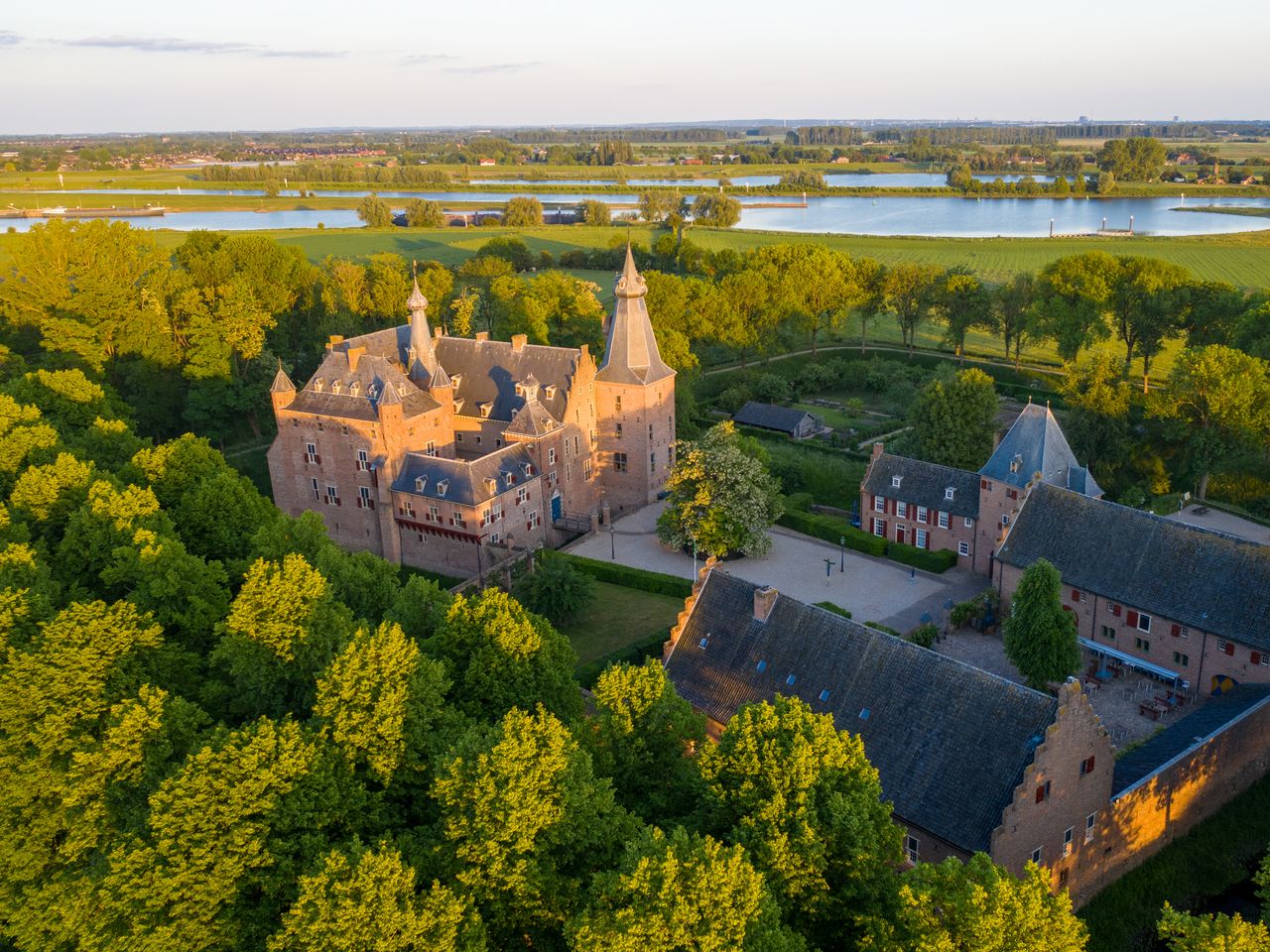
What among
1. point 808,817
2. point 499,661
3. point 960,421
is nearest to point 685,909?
point 808,817

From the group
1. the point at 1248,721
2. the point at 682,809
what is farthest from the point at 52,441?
the point at 1248,721

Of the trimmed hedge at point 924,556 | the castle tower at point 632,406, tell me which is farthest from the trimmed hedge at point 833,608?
the castle tower at point 632,406

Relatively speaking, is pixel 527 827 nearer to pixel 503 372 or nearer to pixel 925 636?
pixel 925 636

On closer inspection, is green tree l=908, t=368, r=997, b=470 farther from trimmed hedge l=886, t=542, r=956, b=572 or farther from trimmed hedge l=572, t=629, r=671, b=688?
trimmed hedge l=572, t=629, r=671, b=688

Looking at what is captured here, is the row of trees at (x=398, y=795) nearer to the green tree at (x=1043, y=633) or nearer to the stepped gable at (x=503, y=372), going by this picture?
the green tree at (x=1043, y=633)

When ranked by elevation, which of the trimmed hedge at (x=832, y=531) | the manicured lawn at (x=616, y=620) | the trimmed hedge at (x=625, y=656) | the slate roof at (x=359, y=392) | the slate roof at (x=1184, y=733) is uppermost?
the slate roof at (x=359, y=392)
